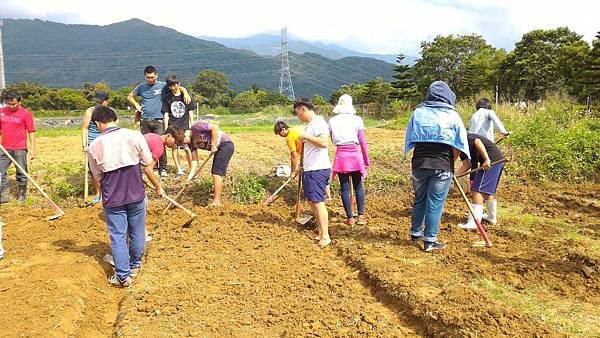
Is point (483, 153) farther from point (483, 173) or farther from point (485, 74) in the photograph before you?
point (485, 74)

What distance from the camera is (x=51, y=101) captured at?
172 feet

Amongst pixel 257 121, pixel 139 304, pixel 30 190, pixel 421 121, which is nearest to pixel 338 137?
pixel 421 121

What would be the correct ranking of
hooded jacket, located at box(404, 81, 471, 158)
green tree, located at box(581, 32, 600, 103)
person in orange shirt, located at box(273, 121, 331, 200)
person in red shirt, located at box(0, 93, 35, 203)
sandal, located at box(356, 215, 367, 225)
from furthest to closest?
green tree, located at box(581, 32, 600, 103), person in red shirt, located at box(0, 93, 35, 203), person in orange shirt, located at box(273, 121, 331, 200), sandal, located at box(356, 215, 367, 225), hooded jacket, located at box(404, 81, 471, 158)

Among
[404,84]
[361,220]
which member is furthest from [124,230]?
[404,84]

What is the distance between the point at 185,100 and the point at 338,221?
10.9 ft

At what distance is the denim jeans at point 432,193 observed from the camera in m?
5.06

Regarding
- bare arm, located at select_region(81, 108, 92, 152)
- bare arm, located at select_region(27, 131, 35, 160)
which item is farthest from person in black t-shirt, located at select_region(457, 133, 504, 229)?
bare arm, located at select_region(27, 131, 35, 160)

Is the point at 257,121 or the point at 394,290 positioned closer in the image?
the point at 394,290

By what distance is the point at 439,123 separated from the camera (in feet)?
16.2

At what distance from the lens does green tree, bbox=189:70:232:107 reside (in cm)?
6878

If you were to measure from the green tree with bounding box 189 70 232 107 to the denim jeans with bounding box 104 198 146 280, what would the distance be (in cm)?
6270

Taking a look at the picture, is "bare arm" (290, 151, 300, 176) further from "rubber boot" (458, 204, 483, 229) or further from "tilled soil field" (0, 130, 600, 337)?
"rubber boot" (458, 204, 483, 229)

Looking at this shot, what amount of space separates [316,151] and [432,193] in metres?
1.38

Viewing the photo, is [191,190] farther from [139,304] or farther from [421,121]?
[421,121]
